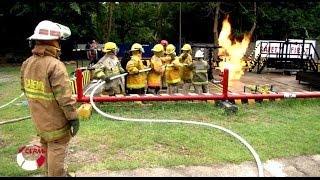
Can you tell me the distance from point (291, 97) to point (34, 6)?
17190 mm

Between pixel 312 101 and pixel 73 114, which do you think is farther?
pixel 312 101

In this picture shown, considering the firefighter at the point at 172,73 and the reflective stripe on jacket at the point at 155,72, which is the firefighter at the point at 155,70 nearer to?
the reflective stripe on jacket at the point at 155,72

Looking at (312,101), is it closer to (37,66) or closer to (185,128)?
(185,128)

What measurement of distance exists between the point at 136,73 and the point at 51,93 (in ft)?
14.5

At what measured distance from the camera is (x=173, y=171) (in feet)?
14.4

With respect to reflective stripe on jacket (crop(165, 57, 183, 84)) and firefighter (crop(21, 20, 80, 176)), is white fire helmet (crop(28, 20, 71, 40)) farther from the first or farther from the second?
reflective stripe on jacket (crop(165, 57, 183, 84))

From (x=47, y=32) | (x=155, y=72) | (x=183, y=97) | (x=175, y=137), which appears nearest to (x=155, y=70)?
(x=155, y=72)

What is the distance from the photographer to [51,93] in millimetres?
3643

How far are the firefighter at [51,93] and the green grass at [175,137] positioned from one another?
0.80 m

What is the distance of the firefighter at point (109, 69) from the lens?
742 cm

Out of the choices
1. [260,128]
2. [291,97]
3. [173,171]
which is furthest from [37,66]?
[291,97]

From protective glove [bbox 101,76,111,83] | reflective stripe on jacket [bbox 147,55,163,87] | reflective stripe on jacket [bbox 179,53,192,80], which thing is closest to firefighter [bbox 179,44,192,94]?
reflective stripe on jacket [bbox 179,53,192,80]

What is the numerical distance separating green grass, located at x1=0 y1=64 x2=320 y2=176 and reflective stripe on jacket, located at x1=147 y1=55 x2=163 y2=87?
972 millimetres

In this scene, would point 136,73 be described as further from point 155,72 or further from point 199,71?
point 199,71
